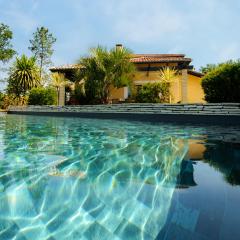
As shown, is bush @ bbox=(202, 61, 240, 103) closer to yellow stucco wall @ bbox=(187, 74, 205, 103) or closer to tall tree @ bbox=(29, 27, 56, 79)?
yellow stucco wall @ bbox=(187, 74, 205, 103)

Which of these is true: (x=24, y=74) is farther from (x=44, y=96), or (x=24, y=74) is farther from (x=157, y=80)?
(x=157, y=80)

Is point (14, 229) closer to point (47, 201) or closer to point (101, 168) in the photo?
point (47, 201)

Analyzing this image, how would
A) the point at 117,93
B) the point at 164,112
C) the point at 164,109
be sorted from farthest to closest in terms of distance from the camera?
1. the point at 117,93
2. the point at 164,109
3. the point at 164,112

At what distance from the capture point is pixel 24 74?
31.2 m

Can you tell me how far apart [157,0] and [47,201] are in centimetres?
1571

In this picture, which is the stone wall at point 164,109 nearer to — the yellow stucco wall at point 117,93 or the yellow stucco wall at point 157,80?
the yellow stucco wall at point 157,80

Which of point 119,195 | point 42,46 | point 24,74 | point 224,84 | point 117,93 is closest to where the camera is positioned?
point 119,195

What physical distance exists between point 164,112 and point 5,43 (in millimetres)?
28788

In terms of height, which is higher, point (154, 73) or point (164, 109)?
point (154, 73)

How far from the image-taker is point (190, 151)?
5.57m

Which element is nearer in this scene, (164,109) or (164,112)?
(164,112)

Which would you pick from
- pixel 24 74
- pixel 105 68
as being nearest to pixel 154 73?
pixel 105 68

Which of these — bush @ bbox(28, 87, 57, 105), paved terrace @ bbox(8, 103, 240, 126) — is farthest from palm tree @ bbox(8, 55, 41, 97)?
paved terrace @ bbox(8, 103, 240, 126)

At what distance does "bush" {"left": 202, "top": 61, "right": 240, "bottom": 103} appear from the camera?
13.4 metres
